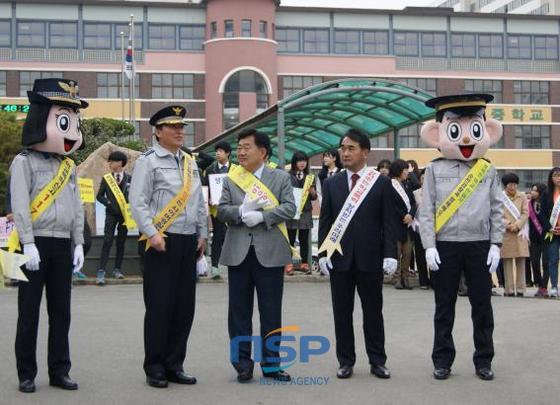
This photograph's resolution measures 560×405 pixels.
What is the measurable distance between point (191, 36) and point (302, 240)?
48.5 metres

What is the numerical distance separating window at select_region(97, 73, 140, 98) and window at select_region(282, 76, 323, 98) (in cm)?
1018

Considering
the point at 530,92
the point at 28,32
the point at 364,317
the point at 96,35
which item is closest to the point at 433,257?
the point at 364,317

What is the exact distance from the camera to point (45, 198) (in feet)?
22.0

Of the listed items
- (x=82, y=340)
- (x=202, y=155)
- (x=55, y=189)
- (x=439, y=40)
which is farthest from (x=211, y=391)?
(x=439, y=40)

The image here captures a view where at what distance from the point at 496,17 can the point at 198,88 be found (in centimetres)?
2244

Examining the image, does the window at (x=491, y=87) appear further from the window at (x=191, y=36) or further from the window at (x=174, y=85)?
the window at (x=174, y=85)

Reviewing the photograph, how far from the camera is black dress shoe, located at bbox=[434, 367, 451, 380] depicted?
7.09 meters

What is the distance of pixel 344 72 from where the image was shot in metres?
62.6

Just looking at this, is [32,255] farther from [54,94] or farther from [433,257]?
[433,257]

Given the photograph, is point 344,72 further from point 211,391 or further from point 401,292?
point 211,391

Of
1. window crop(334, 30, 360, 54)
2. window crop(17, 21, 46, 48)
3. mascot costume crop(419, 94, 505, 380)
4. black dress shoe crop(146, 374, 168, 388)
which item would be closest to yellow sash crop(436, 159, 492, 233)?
mascot costume crop(419, 94, 505, 380)

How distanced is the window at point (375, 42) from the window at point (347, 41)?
0.50 meters

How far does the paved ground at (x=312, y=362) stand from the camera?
6.49 metres

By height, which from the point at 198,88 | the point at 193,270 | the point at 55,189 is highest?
the point at 198,88
